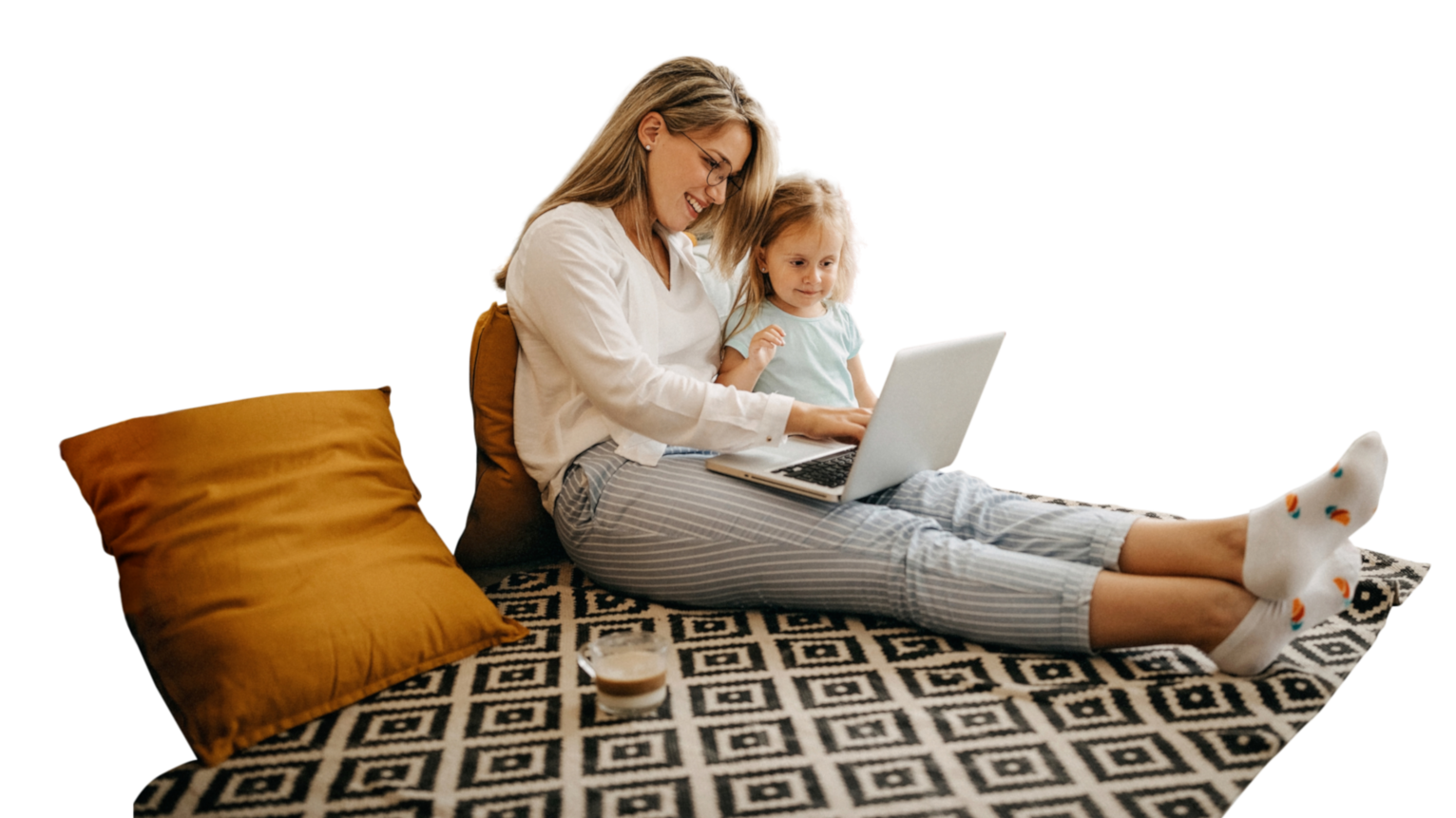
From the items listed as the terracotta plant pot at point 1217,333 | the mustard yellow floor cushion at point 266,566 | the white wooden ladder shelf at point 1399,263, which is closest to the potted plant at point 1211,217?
the terracotta plant pot at point 1217,333

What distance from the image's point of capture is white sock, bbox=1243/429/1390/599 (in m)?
1.41

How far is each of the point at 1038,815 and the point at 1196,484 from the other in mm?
1611

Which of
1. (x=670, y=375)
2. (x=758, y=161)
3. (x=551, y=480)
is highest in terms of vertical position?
(x=758, y=161)

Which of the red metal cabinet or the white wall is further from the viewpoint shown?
the white wall

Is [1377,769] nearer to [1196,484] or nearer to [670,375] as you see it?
[670,375]

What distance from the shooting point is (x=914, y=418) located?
1676 millimetres

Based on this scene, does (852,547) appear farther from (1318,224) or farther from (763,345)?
(1318,224)

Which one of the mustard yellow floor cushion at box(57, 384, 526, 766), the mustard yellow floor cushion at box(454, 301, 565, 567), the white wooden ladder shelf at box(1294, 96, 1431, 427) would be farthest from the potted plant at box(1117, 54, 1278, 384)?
the mustard yellow floor cushion at box(57, 384, 526, 766)

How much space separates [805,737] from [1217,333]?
9.25 feet

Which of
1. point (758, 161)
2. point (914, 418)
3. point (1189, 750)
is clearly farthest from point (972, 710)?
point (758, 161)

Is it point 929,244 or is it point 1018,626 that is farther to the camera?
point 929,244

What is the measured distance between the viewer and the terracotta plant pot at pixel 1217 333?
3.73 metres

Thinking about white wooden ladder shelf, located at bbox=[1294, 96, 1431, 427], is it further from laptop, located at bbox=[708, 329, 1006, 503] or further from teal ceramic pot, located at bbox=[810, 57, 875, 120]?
laptop, located at bbox=[708, 329, 1006, 503]

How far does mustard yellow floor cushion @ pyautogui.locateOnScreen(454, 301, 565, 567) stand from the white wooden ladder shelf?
225 cm
